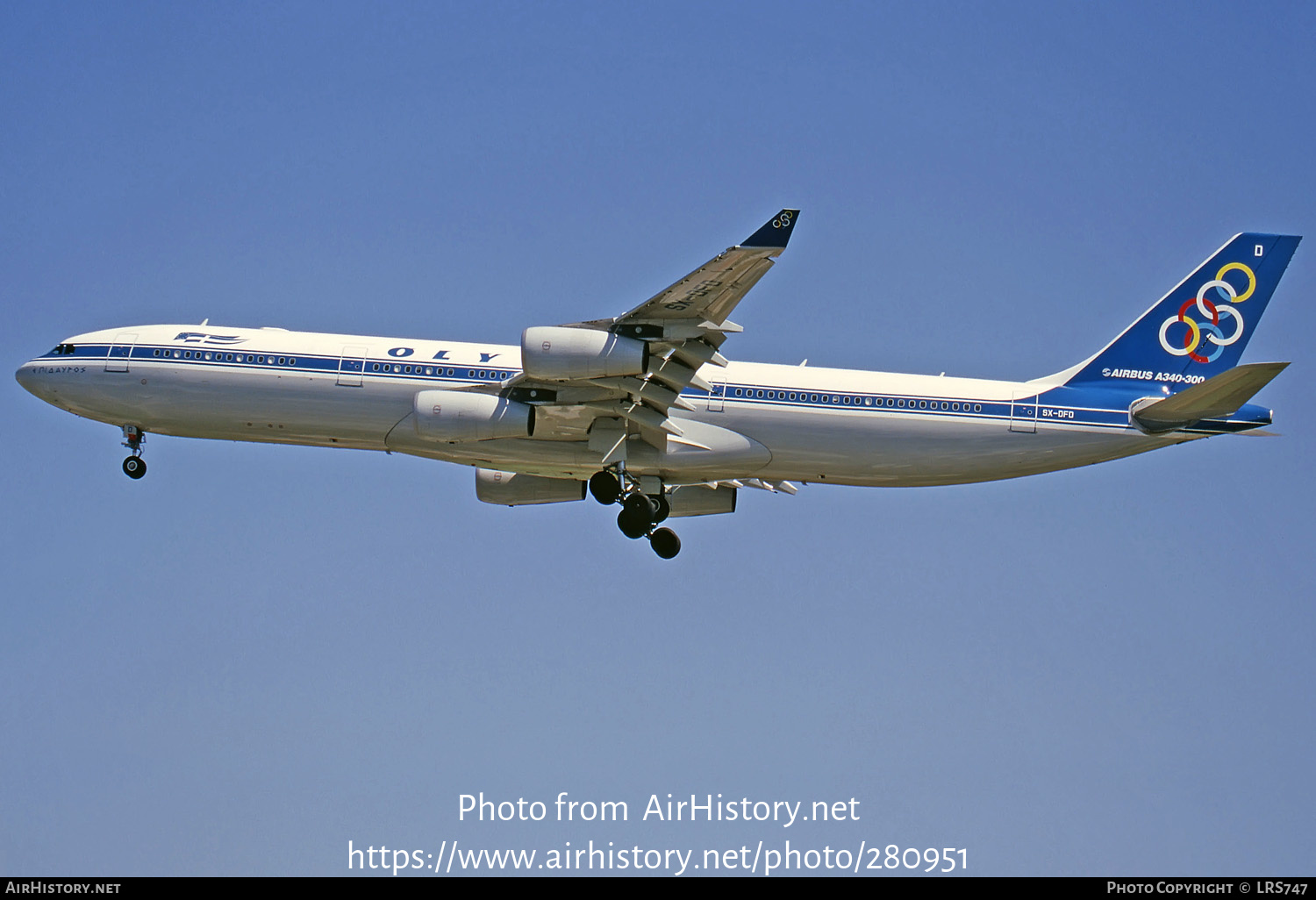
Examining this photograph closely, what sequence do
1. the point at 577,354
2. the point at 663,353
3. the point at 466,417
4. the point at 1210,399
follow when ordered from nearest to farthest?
the point at 577,354 < the point at 663,353 < the point at 466,417 < the point at 1210,399

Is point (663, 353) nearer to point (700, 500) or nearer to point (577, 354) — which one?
point (577, 354)

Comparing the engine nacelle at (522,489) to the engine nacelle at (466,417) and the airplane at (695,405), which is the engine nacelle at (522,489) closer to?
the airplane at (695,405)

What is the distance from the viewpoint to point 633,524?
38.6 m

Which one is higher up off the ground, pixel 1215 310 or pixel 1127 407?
pixel 1215 310

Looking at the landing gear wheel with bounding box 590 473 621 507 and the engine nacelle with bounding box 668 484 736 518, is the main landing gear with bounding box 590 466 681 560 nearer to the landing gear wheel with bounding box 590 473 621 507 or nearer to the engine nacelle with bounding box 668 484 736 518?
the landing gear wheel with bounding box 590 473 621 507

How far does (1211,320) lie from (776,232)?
49.3ft

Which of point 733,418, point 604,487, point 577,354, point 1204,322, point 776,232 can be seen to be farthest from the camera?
point 1204,322

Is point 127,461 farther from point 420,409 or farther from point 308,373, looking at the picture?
point 420,409

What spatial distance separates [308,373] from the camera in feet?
125

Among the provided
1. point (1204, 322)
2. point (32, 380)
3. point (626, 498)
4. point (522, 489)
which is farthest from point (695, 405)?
point (32, 380)

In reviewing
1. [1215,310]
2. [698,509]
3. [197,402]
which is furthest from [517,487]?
[1215,310]

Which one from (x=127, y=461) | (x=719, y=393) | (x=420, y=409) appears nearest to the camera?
(x=420, y=409)

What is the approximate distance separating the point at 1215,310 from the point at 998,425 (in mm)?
6999

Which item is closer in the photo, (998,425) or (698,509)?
(998,425)
